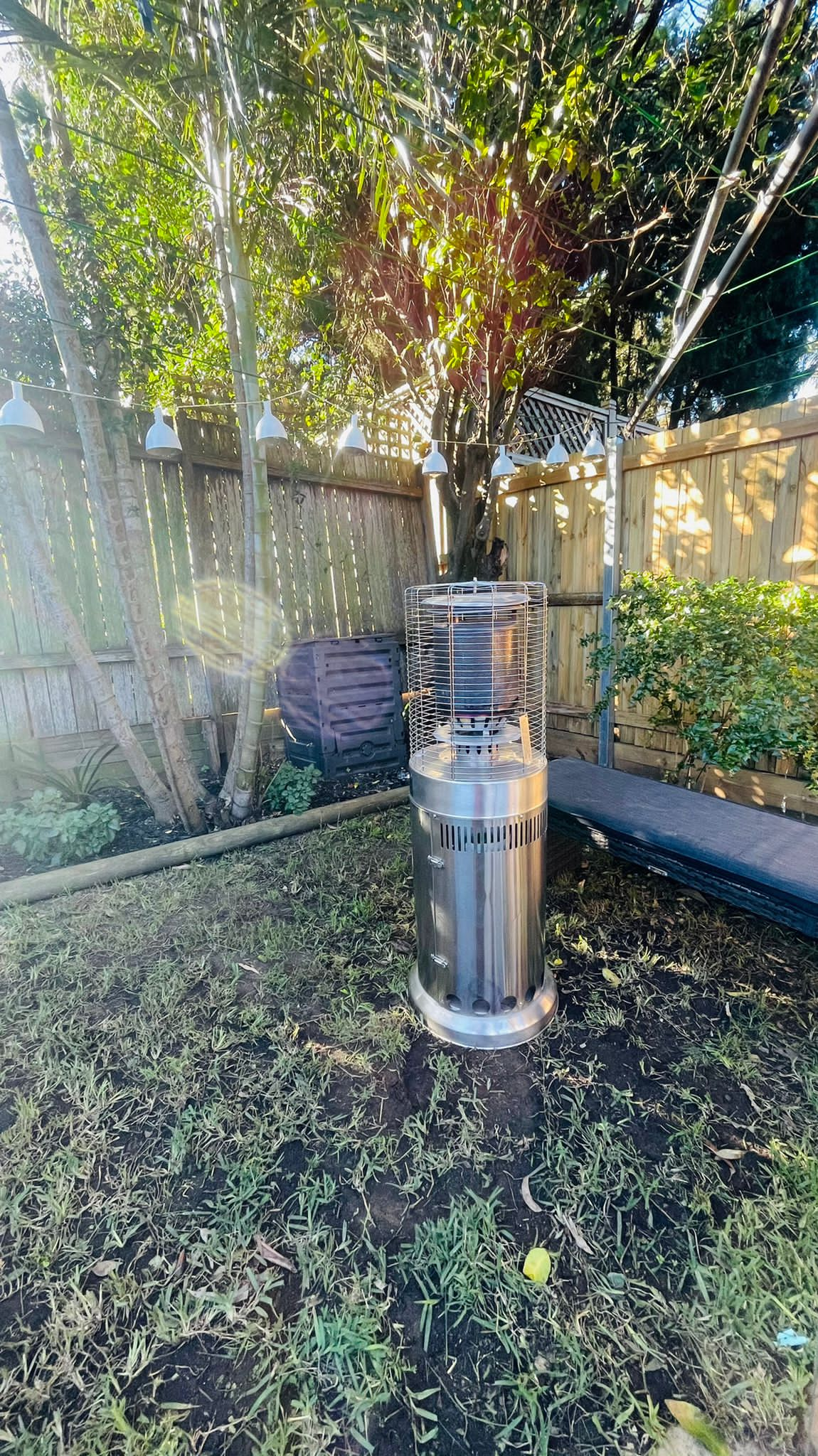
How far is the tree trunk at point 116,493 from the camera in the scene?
2416 mm

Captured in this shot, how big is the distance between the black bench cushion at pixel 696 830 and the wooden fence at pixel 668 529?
44.1 inches

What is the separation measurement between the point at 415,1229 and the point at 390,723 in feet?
9.62

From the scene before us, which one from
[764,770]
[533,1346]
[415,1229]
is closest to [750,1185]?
[533,1346]

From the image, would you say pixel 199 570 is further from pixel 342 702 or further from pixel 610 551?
pixel 610 551

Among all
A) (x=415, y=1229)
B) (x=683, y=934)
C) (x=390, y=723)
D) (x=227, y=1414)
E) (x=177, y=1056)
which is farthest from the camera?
(x=390, y=723)

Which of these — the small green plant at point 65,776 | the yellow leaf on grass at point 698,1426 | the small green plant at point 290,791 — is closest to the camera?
the yellow leaf on grass at point 698,1426

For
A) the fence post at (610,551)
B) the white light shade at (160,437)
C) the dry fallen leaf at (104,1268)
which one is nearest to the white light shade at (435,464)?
the fence post at (610,551)

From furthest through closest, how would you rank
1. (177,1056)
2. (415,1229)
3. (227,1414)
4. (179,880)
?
(179,880)
(177,1056)
(415,1229)
(227,1414)

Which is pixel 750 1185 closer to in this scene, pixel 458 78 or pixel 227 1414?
pixel 227 1414

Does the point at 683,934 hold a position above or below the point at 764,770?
below

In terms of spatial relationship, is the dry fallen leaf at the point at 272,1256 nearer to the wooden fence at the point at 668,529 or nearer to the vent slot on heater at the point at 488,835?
the vent slot on heater at the point at 488,835

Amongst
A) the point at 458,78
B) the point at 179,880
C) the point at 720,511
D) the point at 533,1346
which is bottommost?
the point at 533,1346

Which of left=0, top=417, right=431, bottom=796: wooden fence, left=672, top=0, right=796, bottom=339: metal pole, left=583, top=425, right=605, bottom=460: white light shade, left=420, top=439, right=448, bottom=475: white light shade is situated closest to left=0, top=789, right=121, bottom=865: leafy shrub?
left=0, top=417, right=431, bottom=796: wooden fence

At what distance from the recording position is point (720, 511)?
331 cm
